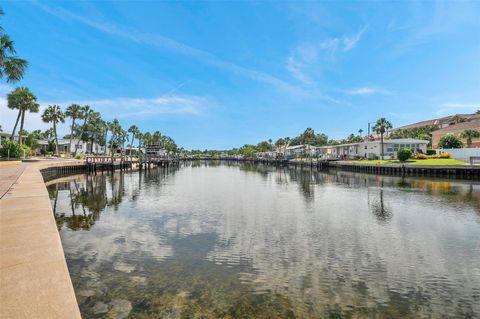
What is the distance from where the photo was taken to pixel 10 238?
25.8 feet

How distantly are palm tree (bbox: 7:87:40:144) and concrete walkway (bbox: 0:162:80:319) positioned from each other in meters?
64.8

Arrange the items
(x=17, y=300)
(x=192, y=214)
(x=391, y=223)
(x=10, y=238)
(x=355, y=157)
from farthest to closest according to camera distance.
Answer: (x=355, y=157)
(x=192, y=214)
(x=391, y=223)
(x=10, y=238)
(x=17, y=300)

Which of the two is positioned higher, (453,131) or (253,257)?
(453,131)

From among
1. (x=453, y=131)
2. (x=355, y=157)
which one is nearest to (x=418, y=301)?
(x=355, y=157)

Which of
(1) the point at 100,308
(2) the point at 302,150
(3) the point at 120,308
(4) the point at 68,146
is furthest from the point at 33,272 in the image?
(2) the point at 302,150

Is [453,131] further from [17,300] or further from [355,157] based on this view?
[17,300]

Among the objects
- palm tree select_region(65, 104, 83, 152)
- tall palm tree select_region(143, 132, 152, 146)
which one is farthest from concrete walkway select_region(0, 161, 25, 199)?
tall palm tree select_region(143, 132, 152, 146)

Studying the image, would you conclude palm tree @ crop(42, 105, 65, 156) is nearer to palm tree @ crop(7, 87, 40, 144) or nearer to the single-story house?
palm tree @ crop(7, 87, 40, 144)

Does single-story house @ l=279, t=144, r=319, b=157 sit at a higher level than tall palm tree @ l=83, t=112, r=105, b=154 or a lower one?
lower

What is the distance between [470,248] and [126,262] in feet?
45.3

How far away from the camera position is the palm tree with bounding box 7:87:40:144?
203 feet

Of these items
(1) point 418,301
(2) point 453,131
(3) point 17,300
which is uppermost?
(2) point 453,131

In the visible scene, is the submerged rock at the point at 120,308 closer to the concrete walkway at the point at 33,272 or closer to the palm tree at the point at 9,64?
the concrete walkway at the point at 33,272

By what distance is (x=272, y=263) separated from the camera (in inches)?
421
